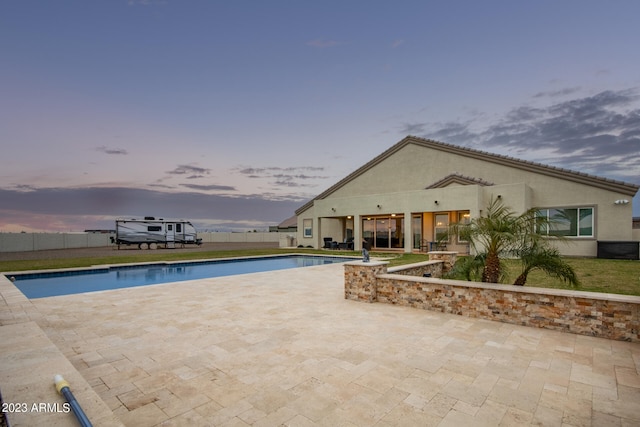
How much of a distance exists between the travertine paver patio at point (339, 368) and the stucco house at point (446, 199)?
10.9 m

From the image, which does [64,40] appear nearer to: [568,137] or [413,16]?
[413,16]

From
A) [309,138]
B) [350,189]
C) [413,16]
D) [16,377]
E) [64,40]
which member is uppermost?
[413,16]

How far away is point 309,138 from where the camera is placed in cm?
2383

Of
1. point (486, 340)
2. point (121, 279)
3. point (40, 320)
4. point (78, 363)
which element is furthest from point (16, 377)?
point (121, 279)

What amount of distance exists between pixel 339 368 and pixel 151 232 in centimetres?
3014

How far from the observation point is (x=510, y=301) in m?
5.79

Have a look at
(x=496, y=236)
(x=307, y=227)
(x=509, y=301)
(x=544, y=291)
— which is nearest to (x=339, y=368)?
(x=509, y=301)

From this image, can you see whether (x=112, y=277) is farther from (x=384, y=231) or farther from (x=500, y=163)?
(x=500, y=163)

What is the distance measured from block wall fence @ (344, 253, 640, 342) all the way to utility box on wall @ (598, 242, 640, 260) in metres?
15.3

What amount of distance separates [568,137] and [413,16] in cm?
1990

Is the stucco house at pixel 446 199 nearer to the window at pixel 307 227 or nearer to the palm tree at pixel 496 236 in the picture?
the window at pixel 307 227

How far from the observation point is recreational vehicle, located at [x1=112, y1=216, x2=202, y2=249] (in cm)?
2855

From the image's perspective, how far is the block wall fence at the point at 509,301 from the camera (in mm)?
4930

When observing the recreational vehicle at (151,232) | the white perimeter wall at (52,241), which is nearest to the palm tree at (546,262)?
the white perimeter wall at (52,241)
